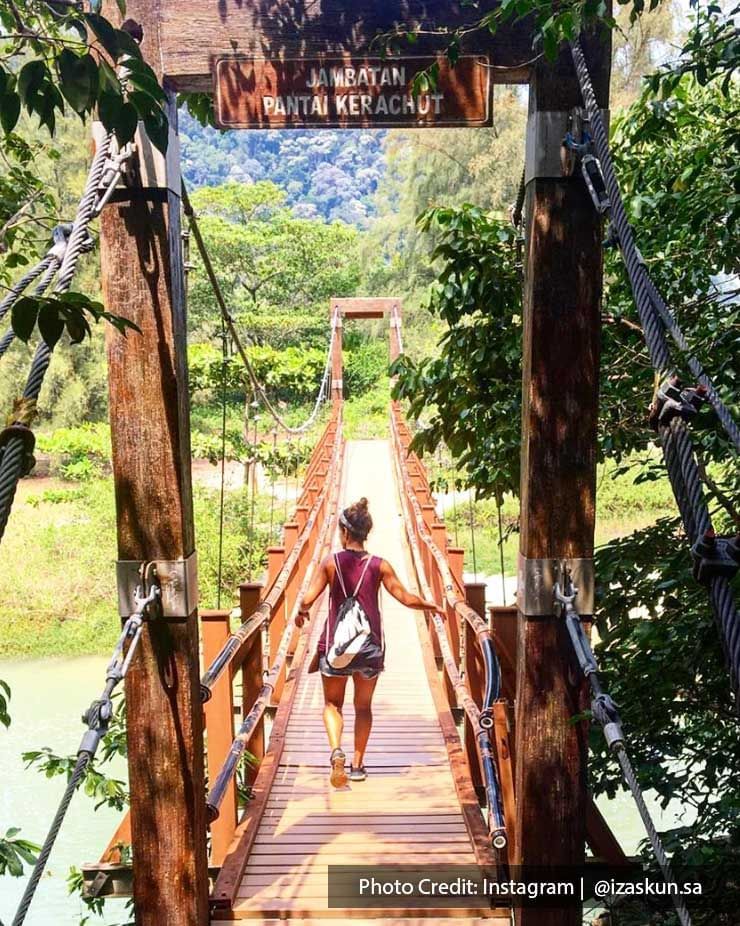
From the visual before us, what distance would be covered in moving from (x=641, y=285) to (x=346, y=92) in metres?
0.74

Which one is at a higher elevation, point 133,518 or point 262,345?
point 262,345

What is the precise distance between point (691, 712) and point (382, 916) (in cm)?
87

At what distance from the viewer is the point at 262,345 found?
18.5 meters

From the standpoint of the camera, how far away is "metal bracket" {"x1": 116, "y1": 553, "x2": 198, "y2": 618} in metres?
1.70

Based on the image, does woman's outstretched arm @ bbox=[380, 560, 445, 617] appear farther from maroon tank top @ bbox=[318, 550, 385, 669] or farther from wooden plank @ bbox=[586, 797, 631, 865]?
wooden plank @ bbox=[586, 797, 631, 865]

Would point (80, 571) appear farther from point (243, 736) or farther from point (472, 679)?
point (243, 736)

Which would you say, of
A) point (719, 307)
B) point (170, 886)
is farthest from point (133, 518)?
point (719, 307)

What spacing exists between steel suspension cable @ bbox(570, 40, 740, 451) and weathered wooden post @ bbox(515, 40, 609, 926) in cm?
11

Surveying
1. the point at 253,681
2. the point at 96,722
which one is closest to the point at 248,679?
the point at 253,681

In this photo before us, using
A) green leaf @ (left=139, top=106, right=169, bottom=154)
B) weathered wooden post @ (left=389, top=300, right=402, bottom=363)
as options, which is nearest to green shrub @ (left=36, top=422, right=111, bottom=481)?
weathered wooden post @ (left=389, top=300, right=402, bottom=363)

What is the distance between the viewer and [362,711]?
111 inches

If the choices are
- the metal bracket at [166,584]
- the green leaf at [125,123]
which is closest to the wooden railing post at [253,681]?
the metal bracket at [166,584]

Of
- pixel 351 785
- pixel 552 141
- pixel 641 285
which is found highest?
pixel 552 141

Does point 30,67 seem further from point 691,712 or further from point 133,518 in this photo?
point 691,712
